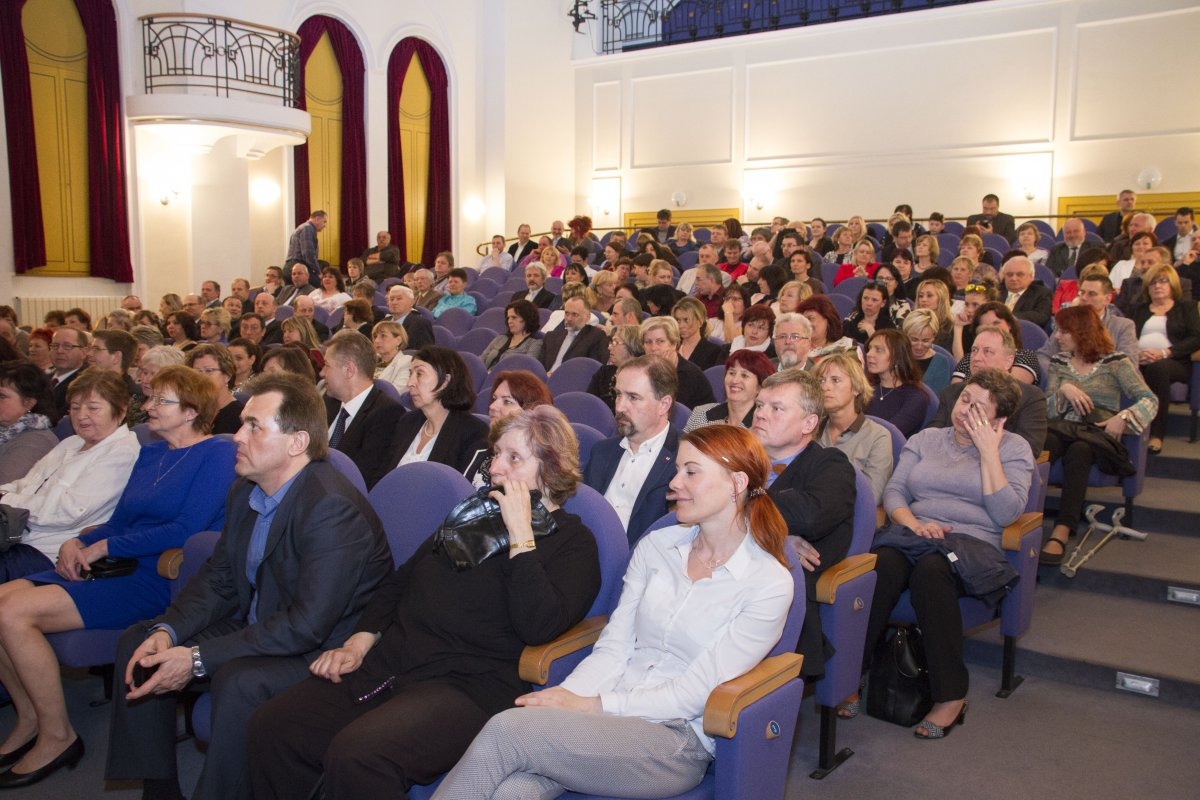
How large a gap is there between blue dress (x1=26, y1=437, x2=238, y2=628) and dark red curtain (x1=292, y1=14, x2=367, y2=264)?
944 cm

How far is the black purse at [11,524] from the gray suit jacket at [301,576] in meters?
0.97

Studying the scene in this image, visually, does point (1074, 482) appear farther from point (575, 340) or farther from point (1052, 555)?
point (575, 340)

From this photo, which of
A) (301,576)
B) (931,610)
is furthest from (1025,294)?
(301,576)

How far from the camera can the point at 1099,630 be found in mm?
3266

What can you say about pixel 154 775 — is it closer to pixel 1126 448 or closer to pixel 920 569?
pixel 920 569

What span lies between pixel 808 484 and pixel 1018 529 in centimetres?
84

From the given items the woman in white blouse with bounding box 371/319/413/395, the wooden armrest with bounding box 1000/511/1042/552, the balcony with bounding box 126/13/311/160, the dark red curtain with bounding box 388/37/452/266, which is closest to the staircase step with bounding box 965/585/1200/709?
the wooden armrest with bounding box 1000/511/1042/552

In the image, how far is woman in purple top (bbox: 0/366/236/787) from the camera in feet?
8.77

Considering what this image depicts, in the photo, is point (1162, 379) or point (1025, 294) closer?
point (1162, 379)

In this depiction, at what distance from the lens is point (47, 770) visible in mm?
2662

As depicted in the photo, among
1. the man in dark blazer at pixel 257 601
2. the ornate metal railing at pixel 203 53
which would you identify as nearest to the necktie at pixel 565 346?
the man in dark blazer at pixel 257 601

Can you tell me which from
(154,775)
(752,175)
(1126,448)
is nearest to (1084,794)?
(1126,448)

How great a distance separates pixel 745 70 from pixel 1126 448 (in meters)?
10.0

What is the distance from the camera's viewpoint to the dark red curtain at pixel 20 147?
29.9 feet
